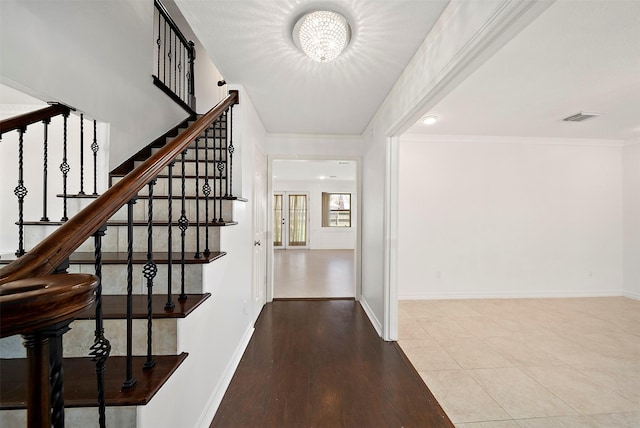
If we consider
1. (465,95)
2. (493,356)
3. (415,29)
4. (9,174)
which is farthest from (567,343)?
(9,174)

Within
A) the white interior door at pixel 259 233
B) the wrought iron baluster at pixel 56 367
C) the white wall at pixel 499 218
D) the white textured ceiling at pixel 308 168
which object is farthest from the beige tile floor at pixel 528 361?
the white textured ceiling at pixel 308 168

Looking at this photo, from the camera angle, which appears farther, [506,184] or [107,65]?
[506,184]

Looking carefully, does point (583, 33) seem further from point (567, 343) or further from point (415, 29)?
point (567, 343)

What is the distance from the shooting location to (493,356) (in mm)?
2439

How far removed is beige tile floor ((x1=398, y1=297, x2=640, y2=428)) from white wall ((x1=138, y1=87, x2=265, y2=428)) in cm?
161

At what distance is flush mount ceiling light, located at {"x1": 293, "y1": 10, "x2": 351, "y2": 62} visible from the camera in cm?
154

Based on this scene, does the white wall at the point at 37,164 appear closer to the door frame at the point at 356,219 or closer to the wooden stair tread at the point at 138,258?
the wooden stair tread at the point at 138,258

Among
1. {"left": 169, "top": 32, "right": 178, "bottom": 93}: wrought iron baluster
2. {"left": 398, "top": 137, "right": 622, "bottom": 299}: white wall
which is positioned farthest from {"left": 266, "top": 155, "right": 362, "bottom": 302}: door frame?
{"left": 169, "top": 32, "right": 178, "bottom": 93}: wrought iron baluster

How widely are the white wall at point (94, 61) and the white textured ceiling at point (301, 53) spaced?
109cm

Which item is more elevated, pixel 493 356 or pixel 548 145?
pixel 548 145

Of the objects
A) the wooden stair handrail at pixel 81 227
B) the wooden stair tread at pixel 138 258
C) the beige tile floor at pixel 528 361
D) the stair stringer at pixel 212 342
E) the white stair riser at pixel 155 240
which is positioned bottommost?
the beige tile floor at pixel 528 361

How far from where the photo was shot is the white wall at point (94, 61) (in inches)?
65.2

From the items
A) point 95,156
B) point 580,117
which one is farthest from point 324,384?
point 580,117

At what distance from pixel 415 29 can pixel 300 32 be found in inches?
29.0
